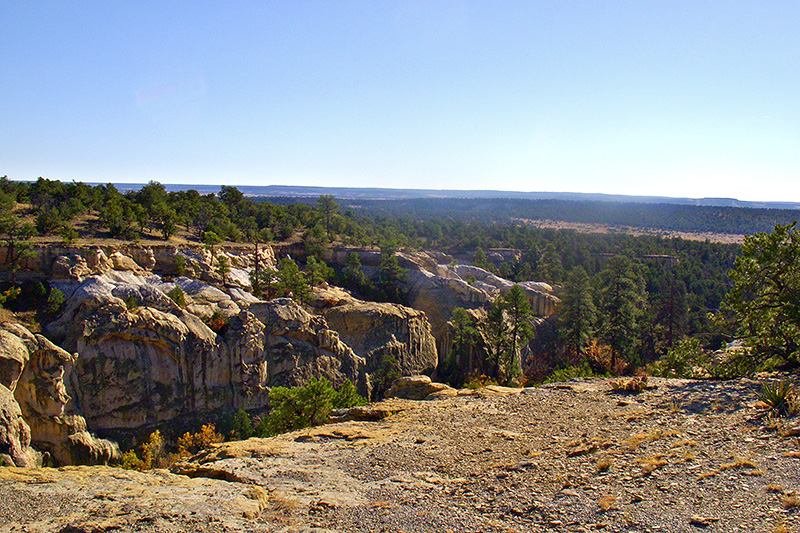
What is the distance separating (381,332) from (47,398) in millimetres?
22680

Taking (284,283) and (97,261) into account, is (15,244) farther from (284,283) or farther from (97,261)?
(284,283)

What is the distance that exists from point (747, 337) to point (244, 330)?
26.8 meters

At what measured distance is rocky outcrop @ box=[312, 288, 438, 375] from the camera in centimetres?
4012

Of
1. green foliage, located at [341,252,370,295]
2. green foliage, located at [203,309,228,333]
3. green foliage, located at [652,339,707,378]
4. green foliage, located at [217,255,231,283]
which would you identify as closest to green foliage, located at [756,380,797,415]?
green foliage, located at [652,339,707,378]

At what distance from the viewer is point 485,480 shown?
37.0 ft

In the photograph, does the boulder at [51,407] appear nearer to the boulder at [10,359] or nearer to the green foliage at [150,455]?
the boulder at [10,359]

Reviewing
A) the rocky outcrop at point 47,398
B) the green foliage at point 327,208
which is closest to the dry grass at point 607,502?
the rocky outcrop at point 47,398

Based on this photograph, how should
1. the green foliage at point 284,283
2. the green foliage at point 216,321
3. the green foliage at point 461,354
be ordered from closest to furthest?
the green foliage at point 216,321 → the green foliage at point 284,283 → the green foliage at point 461,354

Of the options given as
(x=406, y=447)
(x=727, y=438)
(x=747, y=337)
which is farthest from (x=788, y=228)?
(x=406, y=447)

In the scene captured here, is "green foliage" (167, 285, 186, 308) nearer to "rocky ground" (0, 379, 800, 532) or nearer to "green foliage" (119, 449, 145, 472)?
"green foliage" (119, 449, 145, 472)

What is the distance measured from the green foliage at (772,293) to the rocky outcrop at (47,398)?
1158 inches

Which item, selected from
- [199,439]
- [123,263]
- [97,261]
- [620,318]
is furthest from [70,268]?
[620,318]

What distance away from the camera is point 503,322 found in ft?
129

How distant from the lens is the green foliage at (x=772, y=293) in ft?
53.8
